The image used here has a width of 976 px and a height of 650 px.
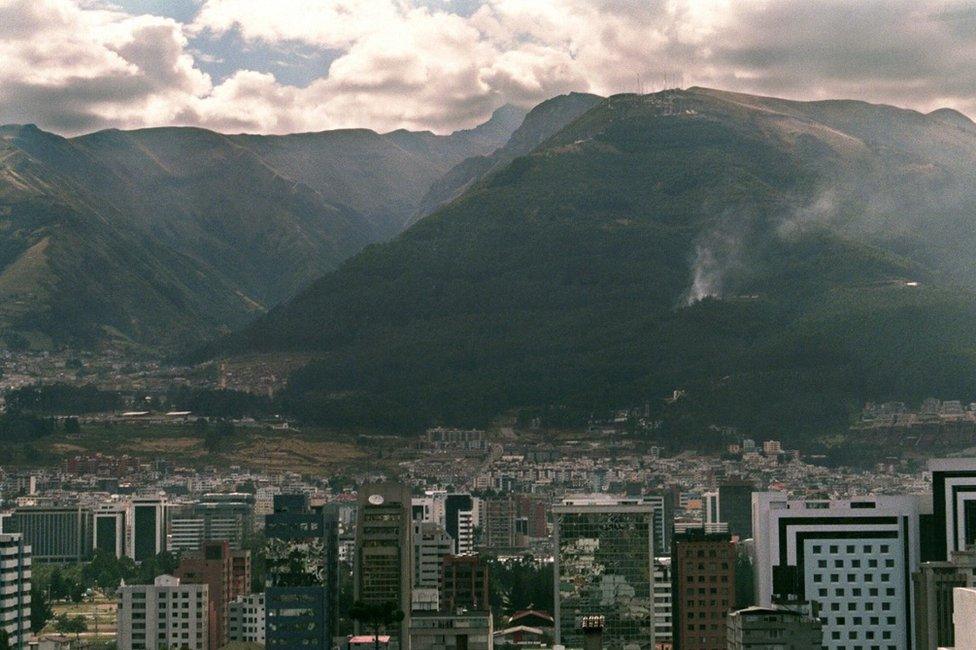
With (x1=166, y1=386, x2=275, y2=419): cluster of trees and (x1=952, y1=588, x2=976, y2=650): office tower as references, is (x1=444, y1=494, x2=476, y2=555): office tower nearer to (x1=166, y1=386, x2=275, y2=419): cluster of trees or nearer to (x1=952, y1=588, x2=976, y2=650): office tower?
(x1=166, y1=386, x2=275, y2=419): cluster of trees

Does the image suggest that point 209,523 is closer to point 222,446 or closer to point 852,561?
point 222,446

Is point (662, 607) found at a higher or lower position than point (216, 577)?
lower

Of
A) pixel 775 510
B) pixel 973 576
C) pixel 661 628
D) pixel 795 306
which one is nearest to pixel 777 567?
pixel 973 576

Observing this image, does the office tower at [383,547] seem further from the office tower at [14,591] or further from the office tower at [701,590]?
the office tower at [14,591]

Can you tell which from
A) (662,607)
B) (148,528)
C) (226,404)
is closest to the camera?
(662,607)

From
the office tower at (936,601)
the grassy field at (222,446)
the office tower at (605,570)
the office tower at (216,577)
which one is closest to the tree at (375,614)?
the office tower at (936,601)

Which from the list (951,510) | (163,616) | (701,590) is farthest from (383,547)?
(951,510)
